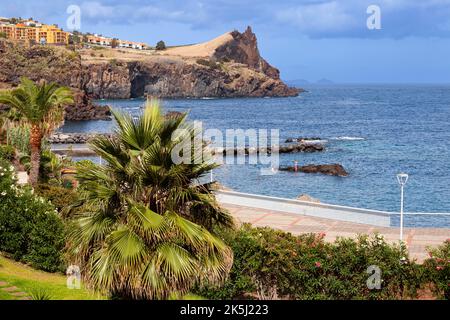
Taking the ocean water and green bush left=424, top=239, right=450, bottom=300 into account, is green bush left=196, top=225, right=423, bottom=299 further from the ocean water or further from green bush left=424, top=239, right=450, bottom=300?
the ocean water

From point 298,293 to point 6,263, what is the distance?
6.06 m

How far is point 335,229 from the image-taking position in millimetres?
16672

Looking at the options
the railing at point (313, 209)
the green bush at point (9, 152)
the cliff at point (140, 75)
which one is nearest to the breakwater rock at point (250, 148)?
the green bush at point (9, 152)

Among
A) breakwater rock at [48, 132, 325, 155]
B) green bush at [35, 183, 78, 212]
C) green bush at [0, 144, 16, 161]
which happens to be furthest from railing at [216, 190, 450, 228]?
breakwater rock at [48, 132, 325, 155]

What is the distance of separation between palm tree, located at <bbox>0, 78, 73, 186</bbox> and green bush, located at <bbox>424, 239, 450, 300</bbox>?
511 inches

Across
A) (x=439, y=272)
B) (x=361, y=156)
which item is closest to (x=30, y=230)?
(x=439, y=272)

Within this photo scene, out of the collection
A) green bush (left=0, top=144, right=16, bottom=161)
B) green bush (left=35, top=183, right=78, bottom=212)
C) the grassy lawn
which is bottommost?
the grassy lawn

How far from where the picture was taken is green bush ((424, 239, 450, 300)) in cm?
1190

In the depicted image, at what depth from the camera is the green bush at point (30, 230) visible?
45.4ft

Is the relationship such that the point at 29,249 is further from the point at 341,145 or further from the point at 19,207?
the point at 341,145

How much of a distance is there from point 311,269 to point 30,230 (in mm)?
5916

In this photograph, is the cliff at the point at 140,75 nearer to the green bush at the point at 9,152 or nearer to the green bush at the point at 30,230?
the green bush at the point at 9,152

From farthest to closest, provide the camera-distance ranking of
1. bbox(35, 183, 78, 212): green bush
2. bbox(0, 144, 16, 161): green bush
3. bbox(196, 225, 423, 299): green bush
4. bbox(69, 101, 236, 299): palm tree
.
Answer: bbox(0, 144, 16, 161): green bush < bbox(35, 183, 78, 212): green bush < bbox(196, 225, 423, 299): green bush < bbox(69, 101, 236, 299): palm tree

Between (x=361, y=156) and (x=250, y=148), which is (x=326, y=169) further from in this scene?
(x=361, y=156)
